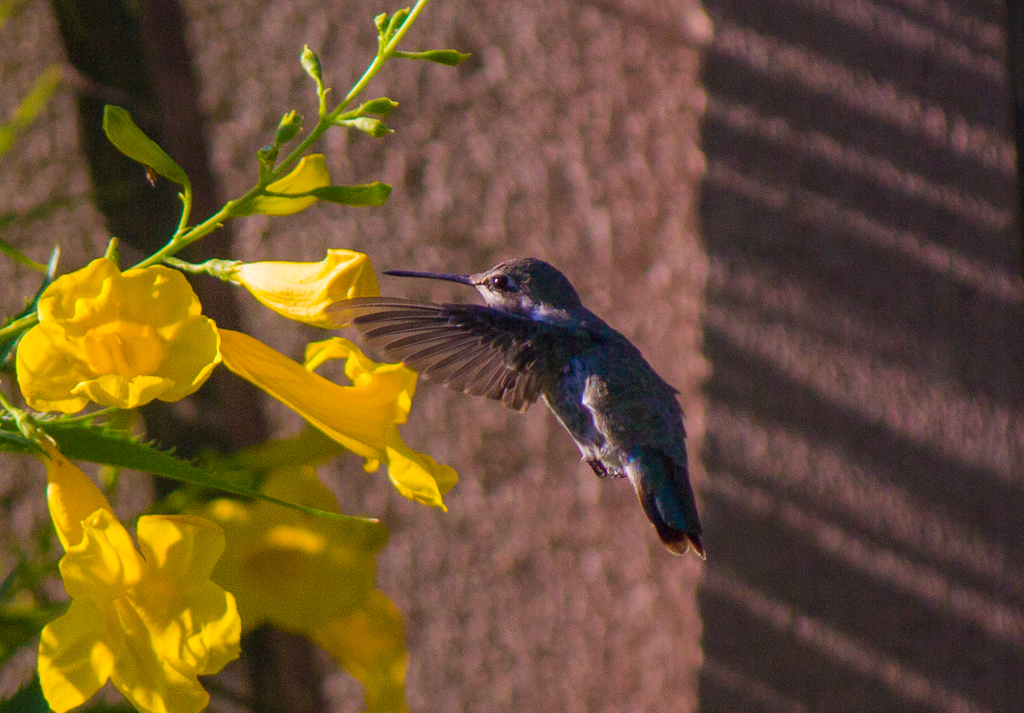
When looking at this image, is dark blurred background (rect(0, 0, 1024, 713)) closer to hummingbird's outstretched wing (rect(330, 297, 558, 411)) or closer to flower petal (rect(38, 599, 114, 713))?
hummingbird's outstretched wing (rect(330, 297, 558, 411))

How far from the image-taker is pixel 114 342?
344 mm

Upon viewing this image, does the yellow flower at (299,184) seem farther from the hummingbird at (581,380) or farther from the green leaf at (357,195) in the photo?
the hummingbird at (581,380)

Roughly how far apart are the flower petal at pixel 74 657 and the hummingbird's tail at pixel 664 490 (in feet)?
1.26

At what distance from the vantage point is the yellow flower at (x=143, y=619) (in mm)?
343

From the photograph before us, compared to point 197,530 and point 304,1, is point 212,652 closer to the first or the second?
point 197,530

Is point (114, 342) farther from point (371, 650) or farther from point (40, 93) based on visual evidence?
point (40, 93)

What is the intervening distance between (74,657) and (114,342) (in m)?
0.14

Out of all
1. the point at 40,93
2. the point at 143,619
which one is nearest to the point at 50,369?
the point at 143,619

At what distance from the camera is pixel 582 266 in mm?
998

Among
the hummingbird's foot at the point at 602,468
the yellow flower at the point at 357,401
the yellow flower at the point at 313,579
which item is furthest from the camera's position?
the hummingbird's foot at the point at 602,468

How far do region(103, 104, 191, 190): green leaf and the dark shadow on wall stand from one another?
0.71 metres

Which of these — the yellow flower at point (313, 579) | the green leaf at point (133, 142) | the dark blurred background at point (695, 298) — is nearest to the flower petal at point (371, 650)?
the yellow flower at point (313, 579)

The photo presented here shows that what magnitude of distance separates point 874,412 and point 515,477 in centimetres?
46

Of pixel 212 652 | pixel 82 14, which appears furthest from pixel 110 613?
pixel 82 14
